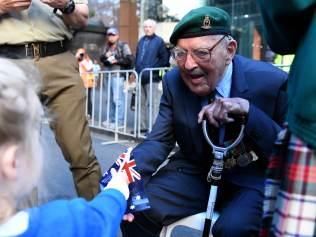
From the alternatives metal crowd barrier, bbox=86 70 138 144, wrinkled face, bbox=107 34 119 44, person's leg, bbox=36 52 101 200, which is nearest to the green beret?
person's leg, bbox=36 52 101 200

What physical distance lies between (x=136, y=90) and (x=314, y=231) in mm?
6431

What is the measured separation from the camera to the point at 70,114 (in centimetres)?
313

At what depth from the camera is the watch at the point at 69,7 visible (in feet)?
9.71

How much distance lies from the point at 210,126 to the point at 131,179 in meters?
0.61

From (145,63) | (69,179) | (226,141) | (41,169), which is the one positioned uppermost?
(41,169)

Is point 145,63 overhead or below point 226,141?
below

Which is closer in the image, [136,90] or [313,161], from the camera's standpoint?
[313,161]

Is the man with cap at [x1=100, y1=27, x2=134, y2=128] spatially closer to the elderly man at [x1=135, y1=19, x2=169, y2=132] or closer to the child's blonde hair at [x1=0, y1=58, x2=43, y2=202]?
the elderly man at [x1=135, y1=19, x2=169, y2=132]

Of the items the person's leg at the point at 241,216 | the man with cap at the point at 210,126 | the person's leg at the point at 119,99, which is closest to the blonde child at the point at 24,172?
the person's leg at the point at 241,216

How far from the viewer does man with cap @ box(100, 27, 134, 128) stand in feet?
27.2

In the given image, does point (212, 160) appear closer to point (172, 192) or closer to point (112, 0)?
point (172, 192)

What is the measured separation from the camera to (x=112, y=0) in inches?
957

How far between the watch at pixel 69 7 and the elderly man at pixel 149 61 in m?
4.57

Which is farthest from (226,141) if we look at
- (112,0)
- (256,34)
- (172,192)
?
(112,0)
